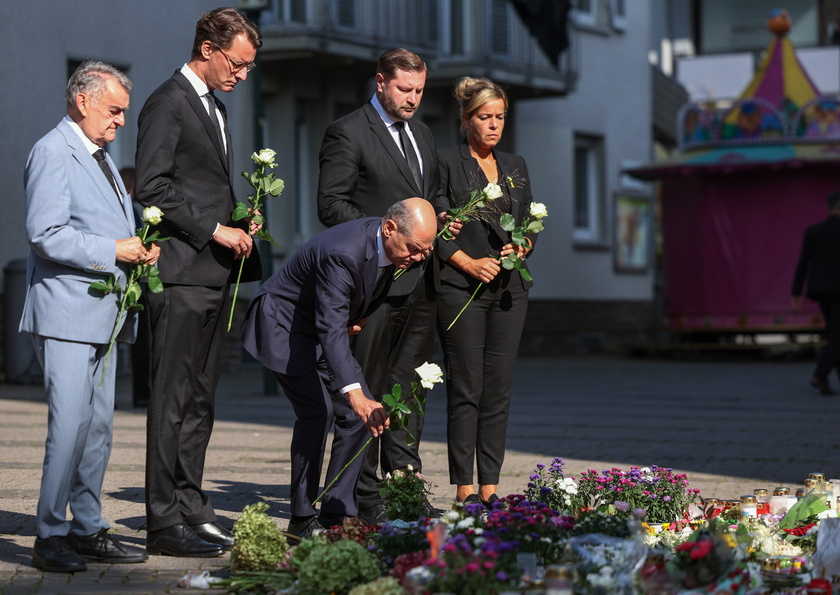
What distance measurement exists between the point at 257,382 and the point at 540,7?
867 centimetres

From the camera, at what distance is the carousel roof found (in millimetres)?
21688

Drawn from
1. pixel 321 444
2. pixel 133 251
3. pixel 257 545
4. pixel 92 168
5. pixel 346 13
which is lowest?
pixel 257 545

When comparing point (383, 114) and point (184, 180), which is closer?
point (184, 180)

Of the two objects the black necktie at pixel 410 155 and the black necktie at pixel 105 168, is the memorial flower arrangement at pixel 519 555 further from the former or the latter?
the black necktie at pixel 410 155

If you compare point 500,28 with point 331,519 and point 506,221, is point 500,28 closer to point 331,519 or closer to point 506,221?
point 506,221

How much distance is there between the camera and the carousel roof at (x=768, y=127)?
21.7m

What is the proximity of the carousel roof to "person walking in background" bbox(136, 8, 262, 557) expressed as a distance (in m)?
16.6

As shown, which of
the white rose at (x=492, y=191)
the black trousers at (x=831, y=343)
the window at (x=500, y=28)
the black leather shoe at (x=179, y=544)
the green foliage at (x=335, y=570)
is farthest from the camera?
the window at (x=500, y=28)

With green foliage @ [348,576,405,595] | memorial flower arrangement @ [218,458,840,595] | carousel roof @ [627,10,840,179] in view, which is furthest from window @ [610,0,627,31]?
green foliage @ [348,576,405,595]

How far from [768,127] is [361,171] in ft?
53.6

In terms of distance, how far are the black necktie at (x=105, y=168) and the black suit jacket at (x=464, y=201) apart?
177 centimetres

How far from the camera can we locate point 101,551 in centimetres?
561

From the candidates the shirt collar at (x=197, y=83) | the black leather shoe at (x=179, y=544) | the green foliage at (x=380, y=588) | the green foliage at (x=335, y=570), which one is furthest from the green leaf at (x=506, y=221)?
the green foliage at (x=380, y=588)

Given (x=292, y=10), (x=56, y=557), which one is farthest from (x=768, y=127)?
(x=56, y=557)
